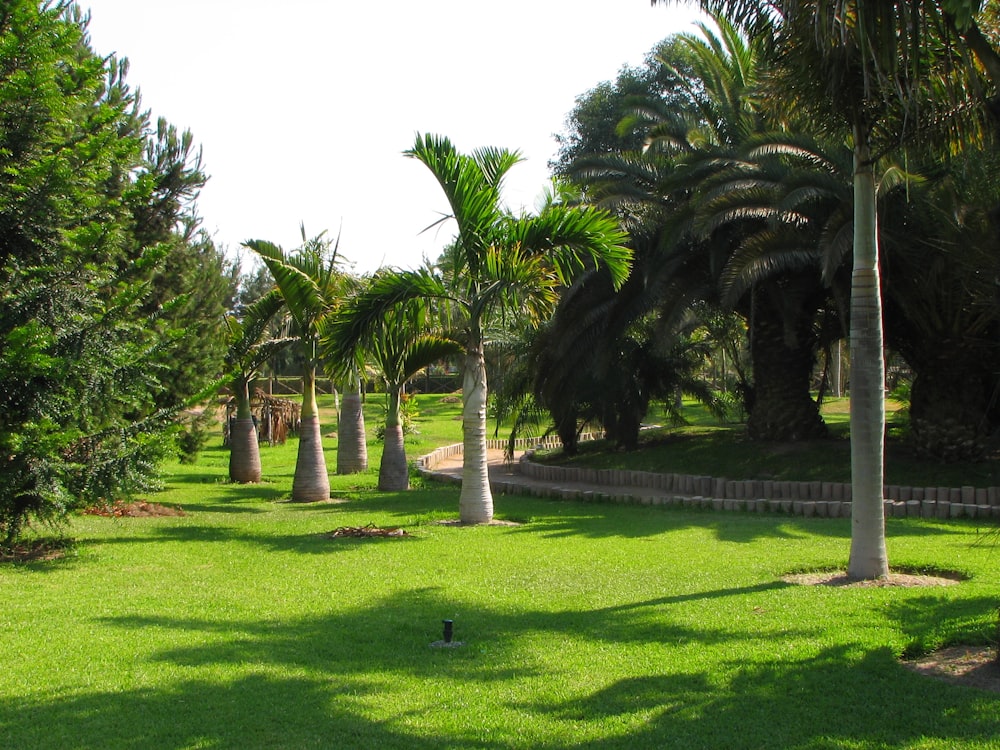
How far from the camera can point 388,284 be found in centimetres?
1280

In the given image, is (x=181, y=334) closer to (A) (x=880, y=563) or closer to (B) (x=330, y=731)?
(B) (x=330, y=731)

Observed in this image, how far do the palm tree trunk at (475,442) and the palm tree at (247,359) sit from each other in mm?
5661

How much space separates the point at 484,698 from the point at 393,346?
459 inches

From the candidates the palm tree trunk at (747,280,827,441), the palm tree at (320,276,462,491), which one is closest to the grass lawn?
the palm tree at (320,276,462,491)

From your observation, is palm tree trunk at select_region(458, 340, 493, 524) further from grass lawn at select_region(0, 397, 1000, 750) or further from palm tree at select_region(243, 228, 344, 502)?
palm tree at select_region(243, 228, 344, 502)

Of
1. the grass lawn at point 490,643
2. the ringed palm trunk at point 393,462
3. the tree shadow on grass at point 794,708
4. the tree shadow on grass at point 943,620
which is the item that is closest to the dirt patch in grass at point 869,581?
the grass lawn at point 490,643

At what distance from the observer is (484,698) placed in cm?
560

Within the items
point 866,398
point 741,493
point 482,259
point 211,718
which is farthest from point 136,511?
point 866,398

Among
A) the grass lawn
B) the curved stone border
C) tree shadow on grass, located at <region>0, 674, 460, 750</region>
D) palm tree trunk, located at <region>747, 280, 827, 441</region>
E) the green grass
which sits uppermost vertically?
palm tree trunk, located at <region>747, 280, 827, 441</region>

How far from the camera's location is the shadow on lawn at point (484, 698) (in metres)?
4.95

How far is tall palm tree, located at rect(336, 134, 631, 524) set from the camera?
12758 mm

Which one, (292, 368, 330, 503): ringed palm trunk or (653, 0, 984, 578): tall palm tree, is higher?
(653, 0, 984, 578): tall palm tree

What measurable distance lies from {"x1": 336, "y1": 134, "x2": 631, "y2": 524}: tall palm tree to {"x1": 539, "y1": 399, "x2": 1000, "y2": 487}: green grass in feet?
19.2

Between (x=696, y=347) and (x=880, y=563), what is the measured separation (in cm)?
1402
